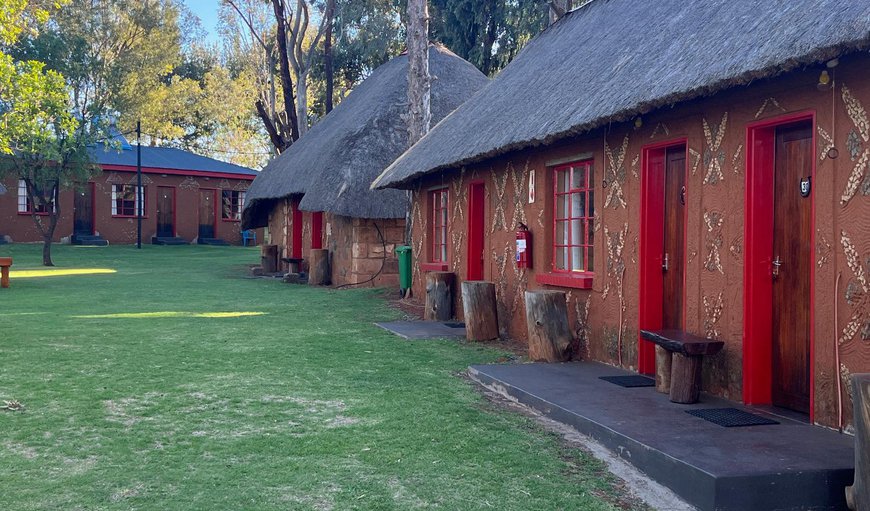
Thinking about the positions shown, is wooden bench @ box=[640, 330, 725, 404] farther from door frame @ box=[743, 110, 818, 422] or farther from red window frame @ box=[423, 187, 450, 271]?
red window frame @ box=[423, 187, 450, 271]

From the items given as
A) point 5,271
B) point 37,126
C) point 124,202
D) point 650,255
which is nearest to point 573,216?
point 650,255

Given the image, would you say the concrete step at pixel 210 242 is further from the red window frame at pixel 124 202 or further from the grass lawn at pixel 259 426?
the grass lawn at pixel 259 426

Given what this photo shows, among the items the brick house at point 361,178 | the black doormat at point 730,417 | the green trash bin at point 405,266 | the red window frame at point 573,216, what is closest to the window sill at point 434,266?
the green trash bin at point 405,266

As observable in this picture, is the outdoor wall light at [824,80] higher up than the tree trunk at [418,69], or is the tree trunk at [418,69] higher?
the tree trunk at [418,69]

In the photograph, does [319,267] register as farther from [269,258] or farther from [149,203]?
[149,203]

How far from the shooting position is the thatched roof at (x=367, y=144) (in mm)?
16719

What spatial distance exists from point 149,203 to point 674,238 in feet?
96.6

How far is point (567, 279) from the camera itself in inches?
339

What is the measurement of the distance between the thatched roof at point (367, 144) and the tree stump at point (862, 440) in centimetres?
1314

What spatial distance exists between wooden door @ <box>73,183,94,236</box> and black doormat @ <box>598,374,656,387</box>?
94.8ft

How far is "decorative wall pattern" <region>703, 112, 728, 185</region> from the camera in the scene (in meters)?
6.27

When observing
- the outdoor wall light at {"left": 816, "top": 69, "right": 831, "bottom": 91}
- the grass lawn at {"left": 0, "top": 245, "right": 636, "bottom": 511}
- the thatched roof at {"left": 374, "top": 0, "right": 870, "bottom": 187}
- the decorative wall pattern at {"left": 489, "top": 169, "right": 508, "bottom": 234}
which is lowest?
the grass lawn at {"left": 0, "top": 245, "right": 636, "bottom": 511}

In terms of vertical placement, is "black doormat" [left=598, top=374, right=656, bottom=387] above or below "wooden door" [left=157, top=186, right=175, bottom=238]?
below

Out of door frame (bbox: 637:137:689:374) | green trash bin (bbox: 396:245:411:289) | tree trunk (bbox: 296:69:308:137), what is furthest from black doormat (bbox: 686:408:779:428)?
tree trunk (bbox: 296:69:308:137)
